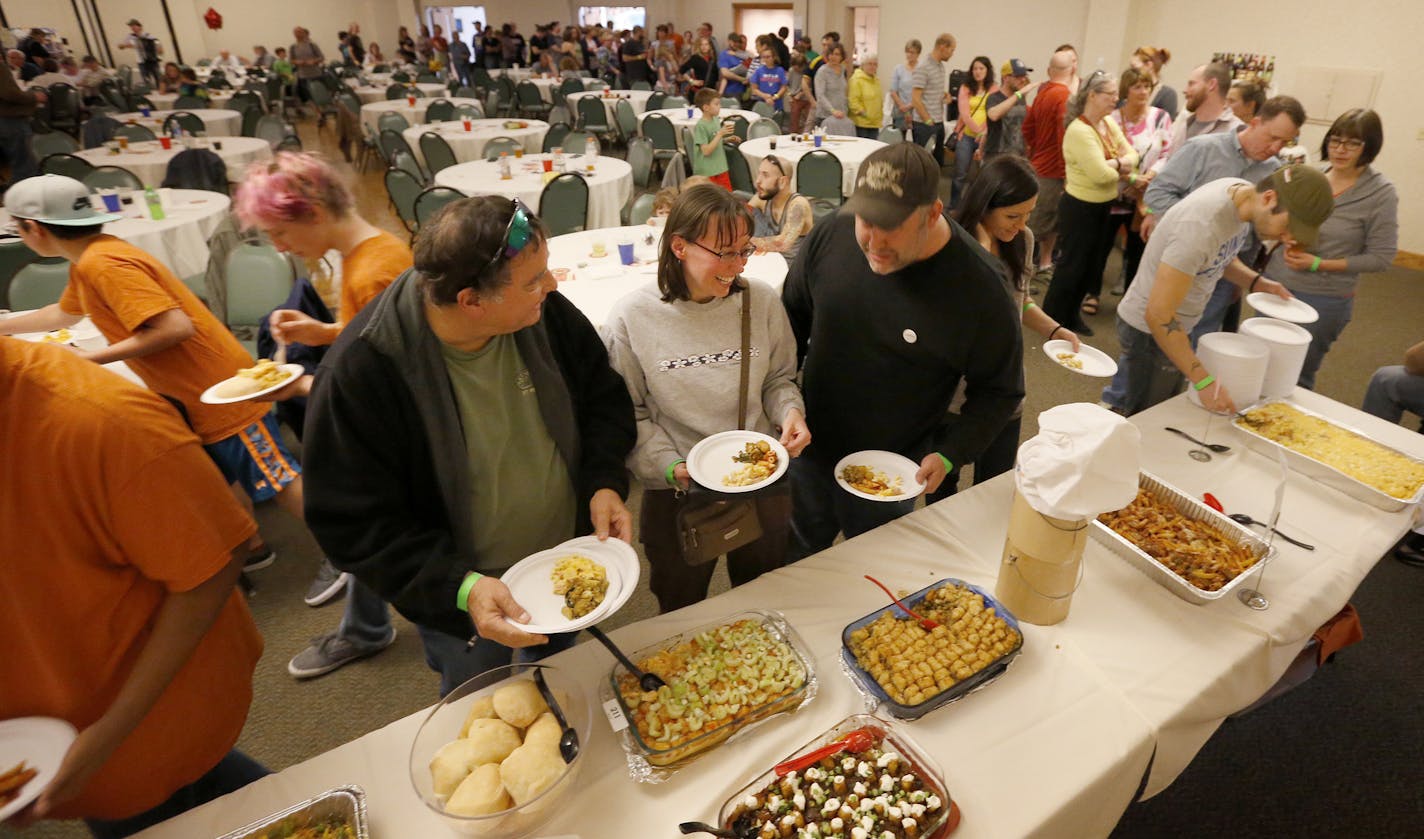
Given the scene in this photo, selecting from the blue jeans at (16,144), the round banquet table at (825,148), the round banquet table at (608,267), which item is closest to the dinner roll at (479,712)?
the round banquet table at (608,267)

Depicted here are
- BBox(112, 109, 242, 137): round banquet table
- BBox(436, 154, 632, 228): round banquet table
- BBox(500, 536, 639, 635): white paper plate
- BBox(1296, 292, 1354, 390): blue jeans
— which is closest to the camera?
BBox(500, 536, 639, 635): white paper plate

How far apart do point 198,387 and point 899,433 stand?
220 centimetres

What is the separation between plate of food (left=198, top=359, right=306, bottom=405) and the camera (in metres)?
1.94

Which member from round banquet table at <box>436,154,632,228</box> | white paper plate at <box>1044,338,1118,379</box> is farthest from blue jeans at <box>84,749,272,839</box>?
round banquet table at <box>436,154,632,228</box>

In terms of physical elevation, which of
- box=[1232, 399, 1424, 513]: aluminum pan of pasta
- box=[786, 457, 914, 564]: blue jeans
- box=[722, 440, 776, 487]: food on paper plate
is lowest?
box=[786, 457, 914, 564]: blue jeans

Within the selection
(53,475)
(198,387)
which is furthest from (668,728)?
(198,387)

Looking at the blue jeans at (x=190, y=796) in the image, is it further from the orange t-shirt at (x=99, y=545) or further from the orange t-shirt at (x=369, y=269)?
the orange t-shirt at (x=369, y=269)

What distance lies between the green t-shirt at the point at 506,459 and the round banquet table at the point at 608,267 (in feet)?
5.08

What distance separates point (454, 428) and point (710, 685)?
661 millimetres

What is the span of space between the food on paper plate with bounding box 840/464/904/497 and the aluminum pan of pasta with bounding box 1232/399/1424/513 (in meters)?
1.09

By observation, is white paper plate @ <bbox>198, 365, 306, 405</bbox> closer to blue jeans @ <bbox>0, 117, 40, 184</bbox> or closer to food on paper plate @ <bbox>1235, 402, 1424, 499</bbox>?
food on paper plate @ <bbox>1235, 402, 1424, 499</bbox>

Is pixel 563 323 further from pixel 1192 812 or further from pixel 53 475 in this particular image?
pixel 1192 812

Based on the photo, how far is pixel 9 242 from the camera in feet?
11.2

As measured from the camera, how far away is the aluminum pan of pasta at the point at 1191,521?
56.3 inches
